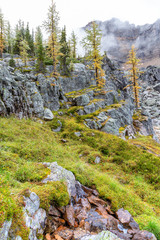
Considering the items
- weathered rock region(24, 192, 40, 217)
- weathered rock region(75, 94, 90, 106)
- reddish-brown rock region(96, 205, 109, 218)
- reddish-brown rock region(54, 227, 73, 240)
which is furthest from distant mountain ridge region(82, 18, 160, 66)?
weathered rock region(24, 192, 40, 217)

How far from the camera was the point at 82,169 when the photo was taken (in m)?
8.87

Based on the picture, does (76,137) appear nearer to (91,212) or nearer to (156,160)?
(156,160)

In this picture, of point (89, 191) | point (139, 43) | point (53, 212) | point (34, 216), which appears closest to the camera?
point (34, 216)

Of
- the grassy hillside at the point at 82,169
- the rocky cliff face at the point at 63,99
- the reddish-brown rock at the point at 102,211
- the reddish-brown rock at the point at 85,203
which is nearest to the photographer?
the grassy hillside at the point at 82,169

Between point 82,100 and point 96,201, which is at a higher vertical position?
point 82,100

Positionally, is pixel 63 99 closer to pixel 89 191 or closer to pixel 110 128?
pixel 110 128

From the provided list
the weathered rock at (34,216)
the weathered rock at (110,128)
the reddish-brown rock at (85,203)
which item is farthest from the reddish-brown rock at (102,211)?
the weathered rock at (110,128)

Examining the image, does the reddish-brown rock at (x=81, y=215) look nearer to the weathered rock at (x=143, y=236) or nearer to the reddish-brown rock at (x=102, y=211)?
the reddish-brown rock at (x=102, y=211)

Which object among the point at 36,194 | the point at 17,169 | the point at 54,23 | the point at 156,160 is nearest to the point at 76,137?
the point at 156,160

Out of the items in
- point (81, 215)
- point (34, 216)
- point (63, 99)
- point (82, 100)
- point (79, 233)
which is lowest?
point (81, 215)

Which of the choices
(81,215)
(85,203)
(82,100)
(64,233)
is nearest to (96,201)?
(85,203)

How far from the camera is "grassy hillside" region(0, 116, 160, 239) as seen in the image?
4977 mm

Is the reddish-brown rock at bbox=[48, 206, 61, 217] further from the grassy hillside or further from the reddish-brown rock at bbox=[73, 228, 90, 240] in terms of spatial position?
the reddish-brown rock at bbox=[73, 228, 90, 240]

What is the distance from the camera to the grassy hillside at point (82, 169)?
4977 millimetres
